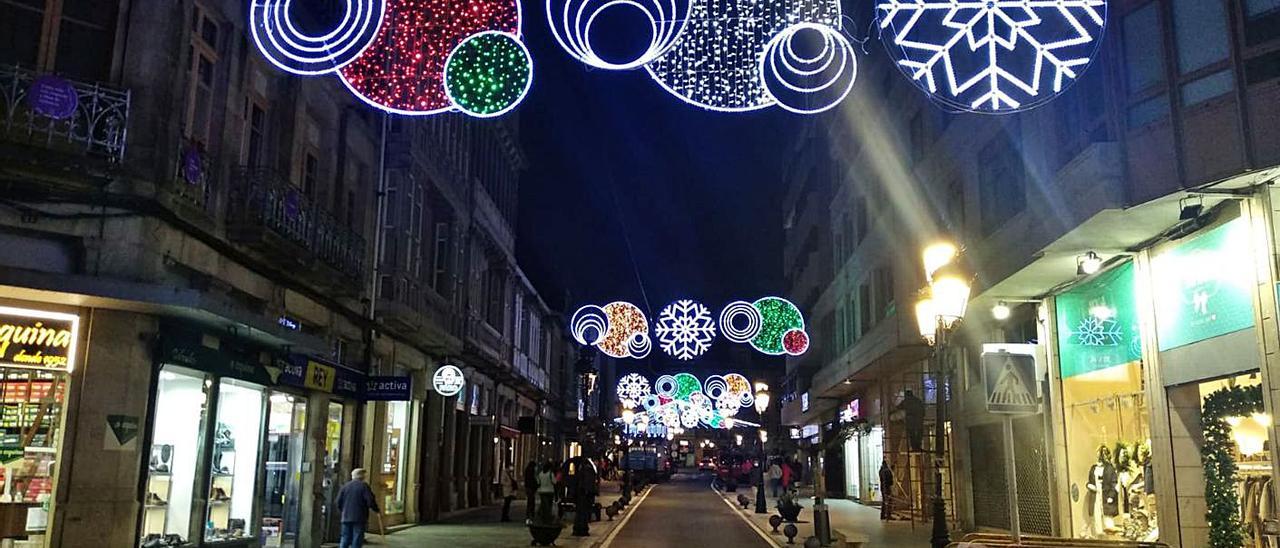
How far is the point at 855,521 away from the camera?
2806 cm

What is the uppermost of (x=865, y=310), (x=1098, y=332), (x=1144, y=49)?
(x=1144, y=49)

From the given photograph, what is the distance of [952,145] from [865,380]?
15321 mm

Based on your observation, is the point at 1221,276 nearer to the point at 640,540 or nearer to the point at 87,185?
the point at 640,540

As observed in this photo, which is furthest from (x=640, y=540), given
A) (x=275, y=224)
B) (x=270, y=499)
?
(x=275, y=224)

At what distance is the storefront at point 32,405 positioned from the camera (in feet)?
37.7

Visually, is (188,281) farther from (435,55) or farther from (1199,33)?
(1199,33)

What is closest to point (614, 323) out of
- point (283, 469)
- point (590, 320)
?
point (590, 320)

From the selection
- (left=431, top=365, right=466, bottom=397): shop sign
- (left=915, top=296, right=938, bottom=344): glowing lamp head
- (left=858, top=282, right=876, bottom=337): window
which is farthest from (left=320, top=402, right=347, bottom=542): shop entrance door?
(left=858, top=282, right=876, bottom=337): window

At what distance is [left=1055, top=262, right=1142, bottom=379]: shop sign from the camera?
16125 mm

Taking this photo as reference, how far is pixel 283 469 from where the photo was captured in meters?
17.7

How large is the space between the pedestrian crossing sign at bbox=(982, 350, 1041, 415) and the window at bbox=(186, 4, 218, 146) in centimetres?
1130

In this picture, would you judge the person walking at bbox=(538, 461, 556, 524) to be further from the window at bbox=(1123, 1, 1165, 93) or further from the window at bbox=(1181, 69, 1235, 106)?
the window at bbox=(1181, 69, 1235, 106)

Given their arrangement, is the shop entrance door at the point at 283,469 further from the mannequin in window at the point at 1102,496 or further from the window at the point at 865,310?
the window at the point at 865,310

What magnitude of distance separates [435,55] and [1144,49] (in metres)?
10.3
